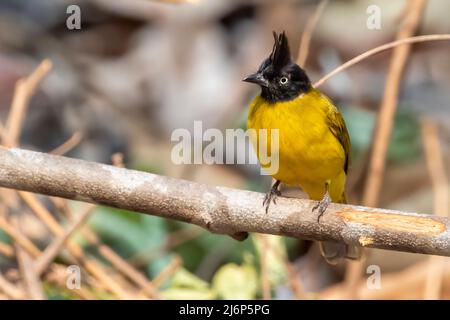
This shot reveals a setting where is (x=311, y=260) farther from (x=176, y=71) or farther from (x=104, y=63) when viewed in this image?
(x=104, y=63)

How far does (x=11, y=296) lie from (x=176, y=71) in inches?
121

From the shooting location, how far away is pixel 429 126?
4.37 metres

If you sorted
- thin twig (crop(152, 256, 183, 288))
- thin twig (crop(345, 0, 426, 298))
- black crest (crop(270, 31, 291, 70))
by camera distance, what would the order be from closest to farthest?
black crest (crop(270, 31, 291, 70)) → thin twig (crop(152, 256, 183, 288)) → thin twig (crop(345, 0, 426, 298))

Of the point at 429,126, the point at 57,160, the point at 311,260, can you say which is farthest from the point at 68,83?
the point at 57,160

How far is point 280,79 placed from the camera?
2973 millimetres

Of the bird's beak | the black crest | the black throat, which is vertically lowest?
the black throat

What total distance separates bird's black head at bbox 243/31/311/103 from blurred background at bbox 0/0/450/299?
115 centimetres

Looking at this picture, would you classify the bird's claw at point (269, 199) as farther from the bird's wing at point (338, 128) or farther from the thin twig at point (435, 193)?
the thin twig at point (435, 193)

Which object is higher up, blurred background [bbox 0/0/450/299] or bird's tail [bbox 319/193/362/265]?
blurred background [bbox 0/0/450/299]

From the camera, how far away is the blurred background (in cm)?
435

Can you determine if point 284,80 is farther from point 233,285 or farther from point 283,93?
point 233,285
